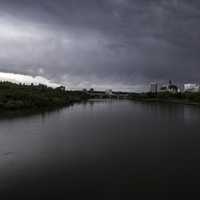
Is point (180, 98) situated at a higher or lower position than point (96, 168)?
higher

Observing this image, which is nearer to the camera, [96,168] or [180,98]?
[96,168]

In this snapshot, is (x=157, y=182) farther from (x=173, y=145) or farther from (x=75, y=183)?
(x=173, y=145)

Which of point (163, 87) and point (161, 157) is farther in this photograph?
point (163, 87)

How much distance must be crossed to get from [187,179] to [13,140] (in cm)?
839

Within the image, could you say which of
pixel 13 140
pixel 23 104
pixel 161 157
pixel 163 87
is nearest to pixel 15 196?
pixel 161 157

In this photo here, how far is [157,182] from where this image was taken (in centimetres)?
612

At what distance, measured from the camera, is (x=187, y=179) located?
6.37m

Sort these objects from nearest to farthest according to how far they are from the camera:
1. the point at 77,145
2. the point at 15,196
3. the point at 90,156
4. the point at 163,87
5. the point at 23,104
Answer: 1. the point at 15,196
2. the point at 90,156
3. the point at 77,145
4. the point at 23,104
5. the point at 163,87

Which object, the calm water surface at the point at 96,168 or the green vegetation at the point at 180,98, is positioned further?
the green vegetation at the point at 180,98

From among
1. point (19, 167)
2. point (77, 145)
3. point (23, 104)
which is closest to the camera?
point (19, 167)

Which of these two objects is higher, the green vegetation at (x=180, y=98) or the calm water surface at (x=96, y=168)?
the green vegetation at (x=180, y=98)

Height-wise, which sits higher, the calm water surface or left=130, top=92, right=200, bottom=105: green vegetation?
left=130, top=92, right=200, bottom=105: green vegetation

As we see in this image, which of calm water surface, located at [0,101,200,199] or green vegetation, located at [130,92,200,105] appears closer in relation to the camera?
calm water surface, located at [0,101,200,199]

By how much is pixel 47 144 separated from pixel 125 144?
148 inches
